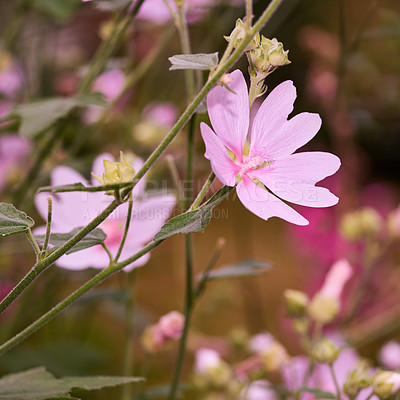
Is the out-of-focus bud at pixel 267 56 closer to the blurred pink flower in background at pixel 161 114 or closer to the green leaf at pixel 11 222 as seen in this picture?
the green leaf at pixel 11 222

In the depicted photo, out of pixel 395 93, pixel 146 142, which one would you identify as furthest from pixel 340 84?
pixel 395 93

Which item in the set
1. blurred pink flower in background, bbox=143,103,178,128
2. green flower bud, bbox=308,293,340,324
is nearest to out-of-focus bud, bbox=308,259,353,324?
green flower bud, bbox=308,293,340,324

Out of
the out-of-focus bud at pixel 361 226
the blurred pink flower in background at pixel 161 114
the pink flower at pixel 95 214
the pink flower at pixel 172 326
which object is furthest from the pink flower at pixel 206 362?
the blurred pink flower in background at pixel 161 114

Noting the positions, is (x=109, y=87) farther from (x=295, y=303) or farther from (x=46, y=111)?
(x=295, y=303)

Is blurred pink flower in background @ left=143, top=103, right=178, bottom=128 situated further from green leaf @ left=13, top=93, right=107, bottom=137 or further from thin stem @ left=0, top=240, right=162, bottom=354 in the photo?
thin stem @ left=0, top=240, right=162, bottom=354

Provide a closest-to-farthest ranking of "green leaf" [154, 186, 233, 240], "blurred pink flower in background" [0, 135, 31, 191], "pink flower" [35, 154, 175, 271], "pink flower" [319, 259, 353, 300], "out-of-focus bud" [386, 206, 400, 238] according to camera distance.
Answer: "green leaf" [154, 186, 233, 240], "pink flower" [35, 154, 175, 271], "pink flower" [319, 259, 353, 300], "out-of-focus bud" [386, 206, 400, 238], "blurred pink flower in background" [0, 135, 31, 191]
